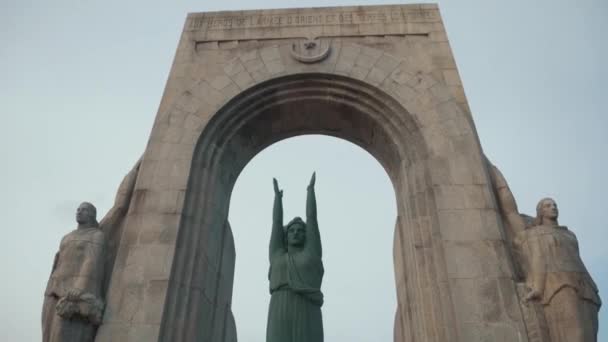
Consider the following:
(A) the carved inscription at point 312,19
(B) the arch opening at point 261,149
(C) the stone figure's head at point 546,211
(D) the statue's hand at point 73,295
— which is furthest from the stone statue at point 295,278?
(A) the carved inscription at point 312,19

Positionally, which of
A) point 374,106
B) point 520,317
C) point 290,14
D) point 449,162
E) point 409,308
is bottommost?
point 520,317

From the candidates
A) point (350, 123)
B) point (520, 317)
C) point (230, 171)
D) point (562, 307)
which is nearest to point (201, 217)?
point (230, 171)

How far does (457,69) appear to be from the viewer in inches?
432

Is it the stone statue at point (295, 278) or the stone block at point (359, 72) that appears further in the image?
the stone block at point (359, 72)

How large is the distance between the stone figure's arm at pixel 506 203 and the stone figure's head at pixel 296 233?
12.8 ft

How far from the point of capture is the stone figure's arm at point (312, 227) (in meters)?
8.89

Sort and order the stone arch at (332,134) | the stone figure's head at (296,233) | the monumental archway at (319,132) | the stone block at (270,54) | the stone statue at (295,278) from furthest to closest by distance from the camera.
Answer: the stone block at (270,54)
the stone figure's head at (296,233)
the stone arch at (332,134)
the stone statue at (295,278)
the monumental archway at (319,132)

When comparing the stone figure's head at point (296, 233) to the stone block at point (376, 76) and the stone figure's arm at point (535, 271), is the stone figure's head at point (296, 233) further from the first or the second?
the stone figure's arm at point (535, 271)

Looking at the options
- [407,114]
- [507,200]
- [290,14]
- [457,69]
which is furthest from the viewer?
[290,14]

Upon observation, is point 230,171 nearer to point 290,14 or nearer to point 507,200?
point 290,14

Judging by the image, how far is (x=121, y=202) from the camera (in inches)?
360

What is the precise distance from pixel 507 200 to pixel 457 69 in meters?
3.59

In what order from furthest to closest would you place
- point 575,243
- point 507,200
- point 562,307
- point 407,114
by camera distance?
point 407,114, point 507,200, point 575,243, point 562,307

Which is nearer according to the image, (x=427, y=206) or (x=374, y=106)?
(x=427, y=206)
